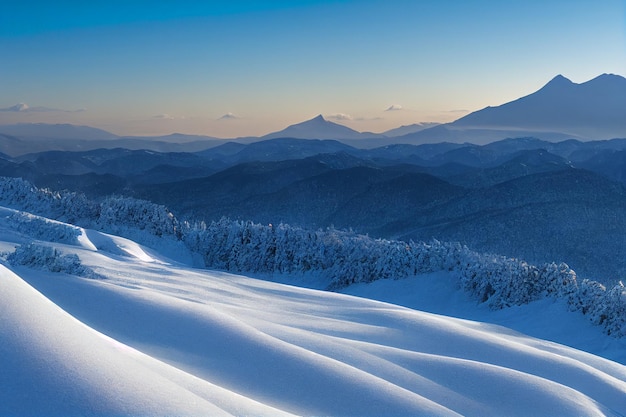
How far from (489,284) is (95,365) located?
16.3 meters

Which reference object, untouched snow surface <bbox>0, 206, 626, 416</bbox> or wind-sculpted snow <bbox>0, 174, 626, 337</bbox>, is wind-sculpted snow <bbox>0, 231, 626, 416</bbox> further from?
wind-sculpted snow <bbox>0, 174, 626, 337</bbox>

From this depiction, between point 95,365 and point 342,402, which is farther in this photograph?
point 342,402

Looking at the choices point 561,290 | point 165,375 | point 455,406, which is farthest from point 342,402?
point 561,290

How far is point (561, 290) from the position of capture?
16859 millimetres

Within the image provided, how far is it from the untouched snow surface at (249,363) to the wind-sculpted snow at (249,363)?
2 cm

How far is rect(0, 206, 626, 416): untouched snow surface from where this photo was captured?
4.45 m

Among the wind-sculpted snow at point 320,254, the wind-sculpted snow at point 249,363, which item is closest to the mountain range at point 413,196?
the wind-sculpted snow at point 320,254

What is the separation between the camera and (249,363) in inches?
256

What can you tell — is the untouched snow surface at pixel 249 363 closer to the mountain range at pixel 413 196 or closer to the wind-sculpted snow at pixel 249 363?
the wind-sculpted snow at pixel 249 363

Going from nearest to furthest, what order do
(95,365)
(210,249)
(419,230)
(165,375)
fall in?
(95,365) < (165,375) < (210,249) < (419,230)

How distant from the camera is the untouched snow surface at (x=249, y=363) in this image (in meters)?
4.45

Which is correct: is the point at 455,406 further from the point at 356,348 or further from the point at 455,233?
the point at 455,233

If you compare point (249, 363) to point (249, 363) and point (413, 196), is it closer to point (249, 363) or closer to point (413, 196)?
point (249, 363)

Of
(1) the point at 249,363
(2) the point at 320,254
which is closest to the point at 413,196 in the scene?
(2) the point at 320,254
